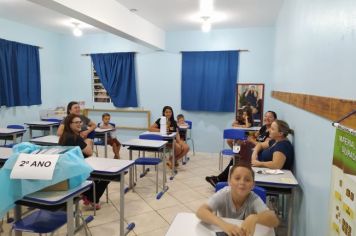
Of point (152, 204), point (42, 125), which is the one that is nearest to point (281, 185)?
point (152, 204)

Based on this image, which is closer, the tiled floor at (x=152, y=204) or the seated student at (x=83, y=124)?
the tiled floor at (x=152, y=204)

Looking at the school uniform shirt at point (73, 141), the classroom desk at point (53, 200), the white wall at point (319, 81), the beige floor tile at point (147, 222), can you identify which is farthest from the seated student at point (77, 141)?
the white wall at point (319, 81)

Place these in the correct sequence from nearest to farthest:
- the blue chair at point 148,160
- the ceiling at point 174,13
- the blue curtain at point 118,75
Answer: the blue chair at point 148,160, the ceiling at point 174,13, the blue curtain at point 118,75

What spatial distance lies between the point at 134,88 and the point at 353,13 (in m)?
5.79

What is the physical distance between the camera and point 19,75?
19.2 feet

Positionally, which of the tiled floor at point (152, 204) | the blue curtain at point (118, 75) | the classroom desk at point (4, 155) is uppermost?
the blue curtain at point (118, 75)

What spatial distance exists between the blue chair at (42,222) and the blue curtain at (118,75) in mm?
4729

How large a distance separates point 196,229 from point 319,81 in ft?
3.98

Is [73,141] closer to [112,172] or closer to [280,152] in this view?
[112,172]

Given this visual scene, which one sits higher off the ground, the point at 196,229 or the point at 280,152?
the point at 280,152

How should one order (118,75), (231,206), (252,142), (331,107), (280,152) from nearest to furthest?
(331,107), (231,206), (280,152), (252,142), (118,75)

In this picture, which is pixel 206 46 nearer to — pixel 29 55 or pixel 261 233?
pixel 29 55

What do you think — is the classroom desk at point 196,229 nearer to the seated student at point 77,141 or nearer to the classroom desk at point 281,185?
the classroom desk at point 281,185

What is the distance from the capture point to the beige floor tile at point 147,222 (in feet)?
9.49
